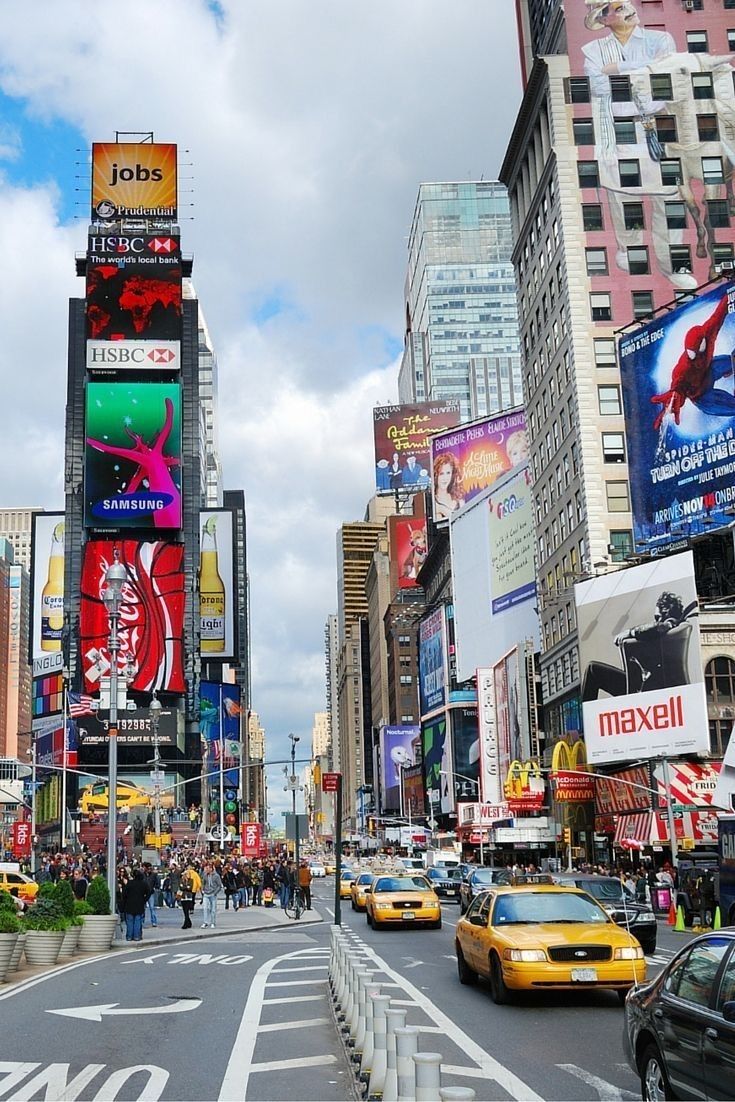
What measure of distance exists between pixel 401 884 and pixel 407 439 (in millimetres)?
142122

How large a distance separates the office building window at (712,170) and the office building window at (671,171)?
1.60 m

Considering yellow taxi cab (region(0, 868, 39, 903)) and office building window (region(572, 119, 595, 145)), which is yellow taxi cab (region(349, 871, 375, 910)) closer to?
yellow taxi cab (region(0, 868, 39, 903))

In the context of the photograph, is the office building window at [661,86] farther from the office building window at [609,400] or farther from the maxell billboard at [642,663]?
the maxell billboard at [642,663]

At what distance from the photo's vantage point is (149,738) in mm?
125000

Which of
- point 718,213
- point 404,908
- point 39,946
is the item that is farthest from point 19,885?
point 718,213

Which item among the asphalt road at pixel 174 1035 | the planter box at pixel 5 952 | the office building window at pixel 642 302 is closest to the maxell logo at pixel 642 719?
the office building window at pixel 642 302

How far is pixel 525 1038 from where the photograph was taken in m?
12.1

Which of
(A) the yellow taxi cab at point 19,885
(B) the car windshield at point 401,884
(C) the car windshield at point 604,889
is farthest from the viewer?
(A) the yellow taxi cab at point 19,885

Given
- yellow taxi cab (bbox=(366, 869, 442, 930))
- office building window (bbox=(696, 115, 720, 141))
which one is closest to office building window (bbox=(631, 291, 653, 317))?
office building window (bbox=(696, 115, 720, 141))

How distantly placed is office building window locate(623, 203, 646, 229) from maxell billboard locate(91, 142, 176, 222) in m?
74.9

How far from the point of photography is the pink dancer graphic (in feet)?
417

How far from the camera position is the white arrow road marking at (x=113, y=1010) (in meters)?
14.6

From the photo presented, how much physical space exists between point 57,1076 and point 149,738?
4615 inches

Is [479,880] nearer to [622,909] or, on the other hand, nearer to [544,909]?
[622,909]
